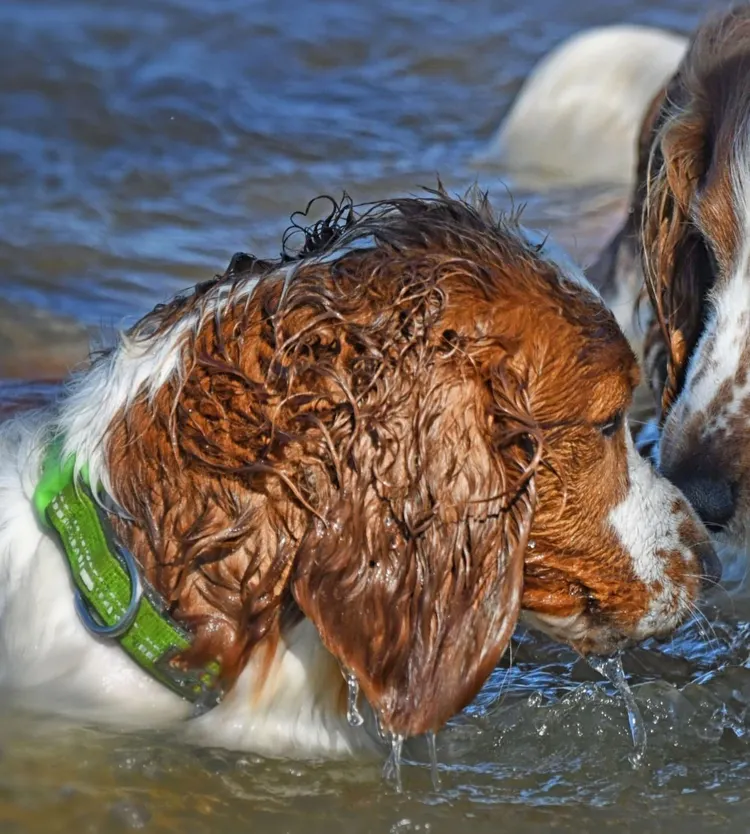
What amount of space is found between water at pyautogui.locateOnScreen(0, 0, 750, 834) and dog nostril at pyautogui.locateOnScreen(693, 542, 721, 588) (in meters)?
0.33

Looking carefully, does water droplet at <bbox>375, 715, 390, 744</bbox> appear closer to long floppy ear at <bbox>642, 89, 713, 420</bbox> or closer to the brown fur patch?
the brown fur patch

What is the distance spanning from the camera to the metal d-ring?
10.8ft

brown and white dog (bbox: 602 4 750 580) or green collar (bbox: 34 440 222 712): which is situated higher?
brown and white dog (bbox: 602 4 750 580)

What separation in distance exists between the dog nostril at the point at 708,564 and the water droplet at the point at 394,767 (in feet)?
2.85

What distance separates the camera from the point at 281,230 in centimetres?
749

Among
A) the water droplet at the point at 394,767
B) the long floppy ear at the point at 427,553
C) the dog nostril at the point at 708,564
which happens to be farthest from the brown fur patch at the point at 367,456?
the dog nostril at the point at 708,564

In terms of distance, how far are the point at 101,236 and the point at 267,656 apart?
4335 mm

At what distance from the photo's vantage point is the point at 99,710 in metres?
3.54

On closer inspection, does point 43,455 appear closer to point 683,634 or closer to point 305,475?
point 305,475

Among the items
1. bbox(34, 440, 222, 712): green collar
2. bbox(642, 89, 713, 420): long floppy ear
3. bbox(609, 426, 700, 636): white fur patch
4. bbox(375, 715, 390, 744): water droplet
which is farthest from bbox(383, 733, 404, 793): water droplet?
bbox(642, 89, 713, 420): long floppy ear

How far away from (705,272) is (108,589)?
2216mm

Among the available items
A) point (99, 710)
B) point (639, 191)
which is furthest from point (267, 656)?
point (639, 191)

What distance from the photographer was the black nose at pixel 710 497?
13.7ft

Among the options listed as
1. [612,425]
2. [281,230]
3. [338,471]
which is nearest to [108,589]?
[338,471]
